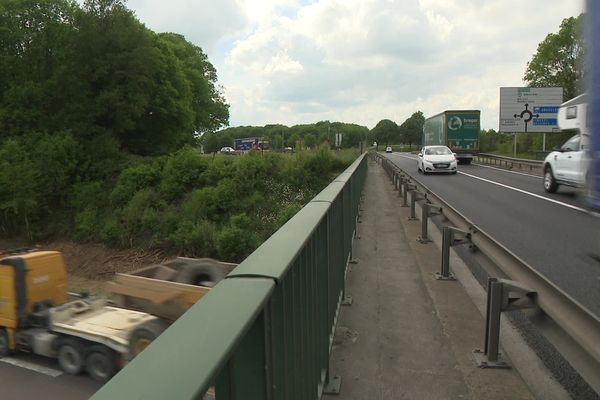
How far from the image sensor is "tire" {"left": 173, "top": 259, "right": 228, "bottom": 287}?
1276 centimetres

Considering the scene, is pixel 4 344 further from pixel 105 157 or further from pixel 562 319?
pixel 105 157

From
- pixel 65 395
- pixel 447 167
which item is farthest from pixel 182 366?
pixel 447 167

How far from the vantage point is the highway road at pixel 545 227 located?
→ 21.3 ft

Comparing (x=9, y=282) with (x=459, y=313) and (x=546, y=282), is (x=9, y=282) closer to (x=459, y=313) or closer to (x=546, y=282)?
(x=459, y=313)

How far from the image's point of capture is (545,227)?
34.3ft

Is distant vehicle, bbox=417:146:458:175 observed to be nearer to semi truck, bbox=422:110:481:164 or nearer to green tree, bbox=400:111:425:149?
semi truck, bbox=422:110:481:164

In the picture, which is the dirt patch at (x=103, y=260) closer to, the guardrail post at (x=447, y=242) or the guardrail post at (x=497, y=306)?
the guardrail post at (x=447, y=242)

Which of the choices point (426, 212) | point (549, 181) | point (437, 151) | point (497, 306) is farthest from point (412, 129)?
point (497, 306)

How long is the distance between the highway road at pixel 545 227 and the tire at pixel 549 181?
0.74 ft

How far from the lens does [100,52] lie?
1561 inches

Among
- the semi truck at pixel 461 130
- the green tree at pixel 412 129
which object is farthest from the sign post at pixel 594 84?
the green tree at pixel 412 129

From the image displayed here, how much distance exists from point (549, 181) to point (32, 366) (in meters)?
17.7

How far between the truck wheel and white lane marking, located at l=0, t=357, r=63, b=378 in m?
0.54

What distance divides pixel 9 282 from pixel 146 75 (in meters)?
27.9
